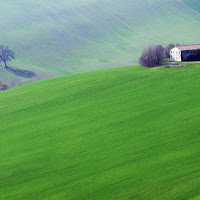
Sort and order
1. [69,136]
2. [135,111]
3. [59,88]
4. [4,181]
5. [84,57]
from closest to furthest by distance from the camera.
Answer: [4,181], [69,136], [135,111], [59,88], [84,57]

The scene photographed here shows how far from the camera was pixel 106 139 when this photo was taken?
85.8 feet

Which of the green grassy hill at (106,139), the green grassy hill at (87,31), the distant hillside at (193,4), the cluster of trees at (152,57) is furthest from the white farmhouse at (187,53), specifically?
the distant hillside at (193,4)

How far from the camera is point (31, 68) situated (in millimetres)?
63000

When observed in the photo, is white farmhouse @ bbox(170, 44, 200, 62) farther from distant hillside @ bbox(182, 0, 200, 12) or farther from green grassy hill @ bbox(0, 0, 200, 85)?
distant hillside @ bbox(182, 0, 200, 12)

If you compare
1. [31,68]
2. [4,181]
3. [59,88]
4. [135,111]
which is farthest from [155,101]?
[31,68]

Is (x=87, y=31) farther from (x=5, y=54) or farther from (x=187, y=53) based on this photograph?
(x=187, y=53)

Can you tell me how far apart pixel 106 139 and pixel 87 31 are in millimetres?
54029

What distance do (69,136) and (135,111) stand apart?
628 centimetres

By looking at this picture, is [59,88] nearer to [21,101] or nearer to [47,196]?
[21,101]

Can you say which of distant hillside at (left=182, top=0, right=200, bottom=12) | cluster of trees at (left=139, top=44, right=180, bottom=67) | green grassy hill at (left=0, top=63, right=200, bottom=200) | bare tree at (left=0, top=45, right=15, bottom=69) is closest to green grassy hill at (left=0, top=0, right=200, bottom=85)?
distant hillside at (left=182, top=0, right=200, bottom=12)

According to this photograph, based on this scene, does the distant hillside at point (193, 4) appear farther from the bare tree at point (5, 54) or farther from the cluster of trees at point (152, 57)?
the cluster of trees at point (152, 57)

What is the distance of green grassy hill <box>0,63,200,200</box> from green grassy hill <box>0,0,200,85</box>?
82.7 ft

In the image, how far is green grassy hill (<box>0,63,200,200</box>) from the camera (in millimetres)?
20344

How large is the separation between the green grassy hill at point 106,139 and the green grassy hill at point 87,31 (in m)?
25.2
